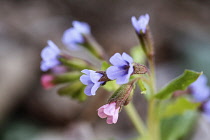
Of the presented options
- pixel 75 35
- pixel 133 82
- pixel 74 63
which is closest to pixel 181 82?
pixel 133 82

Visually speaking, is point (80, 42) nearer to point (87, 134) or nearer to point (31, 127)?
point (87, 134)

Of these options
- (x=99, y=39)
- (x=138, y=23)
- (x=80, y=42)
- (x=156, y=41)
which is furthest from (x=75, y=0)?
(x=138, y=23)

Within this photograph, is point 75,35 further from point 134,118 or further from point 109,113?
point 109,113

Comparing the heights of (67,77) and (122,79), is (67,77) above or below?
above

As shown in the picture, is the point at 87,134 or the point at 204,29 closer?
the point at 87,134

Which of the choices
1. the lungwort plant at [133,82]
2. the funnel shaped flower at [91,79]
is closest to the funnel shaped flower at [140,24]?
the lungwort plant at [133,82]

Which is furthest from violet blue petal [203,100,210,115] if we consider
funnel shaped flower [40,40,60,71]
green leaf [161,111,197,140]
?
funnel shaped flower [40,40,60,71]

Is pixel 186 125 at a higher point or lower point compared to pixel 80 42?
lower
